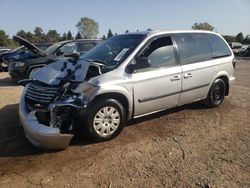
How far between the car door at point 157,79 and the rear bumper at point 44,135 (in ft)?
4.61

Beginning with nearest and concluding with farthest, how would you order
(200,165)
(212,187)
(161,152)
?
(212,187)
(200,165)
(161,152)

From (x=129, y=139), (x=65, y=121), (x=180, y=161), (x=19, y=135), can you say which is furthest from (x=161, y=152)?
(x=19, y=135)

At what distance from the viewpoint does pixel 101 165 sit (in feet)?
13.6

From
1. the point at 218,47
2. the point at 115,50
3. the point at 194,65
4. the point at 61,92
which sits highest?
the point at 115,50

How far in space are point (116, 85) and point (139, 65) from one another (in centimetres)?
58

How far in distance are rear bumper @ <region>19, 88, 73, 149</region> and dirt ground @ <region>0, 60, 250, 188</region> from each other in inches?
6.2

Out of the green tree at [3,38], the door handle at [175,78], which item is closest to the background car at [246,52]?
the door handle at [175,78]

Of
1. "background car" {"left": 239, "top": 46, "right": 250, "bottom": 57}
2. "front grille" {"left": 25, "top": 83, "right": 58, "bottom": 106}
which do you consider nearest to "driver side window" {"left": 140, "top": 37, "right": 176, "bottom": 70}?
"front grille" {"left": 25, "top": 83, "right": 58, "bottom": 106}

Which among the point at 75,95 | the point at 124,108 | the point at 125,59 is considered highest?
the point at 125,59

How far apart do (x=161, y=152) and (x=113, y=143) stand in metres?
0.80

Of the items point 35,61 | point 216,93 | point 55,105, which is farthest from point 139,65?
point 35,61

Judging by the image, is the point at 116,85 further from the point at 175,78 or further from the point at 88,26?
the point at 88,26

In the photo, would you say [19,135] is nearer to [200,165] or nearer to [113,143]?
[113,143]

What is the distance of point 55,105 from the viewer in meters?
4.46
